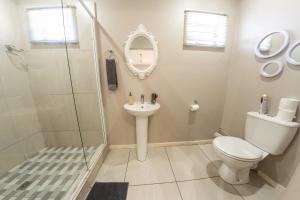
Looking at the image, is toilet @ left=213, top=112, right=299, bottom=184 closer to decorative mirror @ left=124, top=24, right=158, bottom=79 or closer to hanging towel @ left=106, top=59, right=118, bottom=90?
decorative mirror @ left=124, top=24, right=158, bottom=79

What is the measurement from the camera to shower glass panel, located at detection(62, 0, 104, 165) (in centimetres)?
159

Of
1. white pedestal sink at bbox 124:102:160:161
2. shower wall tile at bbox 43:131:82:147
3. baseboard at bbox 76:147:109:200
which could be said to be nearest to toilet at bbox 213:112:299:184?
white pedestal sink at bbox 124:102:160:161

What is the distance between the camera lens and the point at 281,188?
4.54 ft

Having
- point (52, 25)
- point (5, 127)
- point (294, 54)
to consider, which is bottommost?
point (5, 127)

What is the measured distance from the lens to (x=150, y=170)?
1695mm

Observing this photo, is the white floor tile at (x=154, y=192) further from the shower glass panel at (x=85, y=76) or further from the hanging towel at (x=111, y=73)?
the hanging towel at (x=111, y=73)

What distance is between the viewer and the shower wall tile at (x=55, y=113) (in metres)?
1.77

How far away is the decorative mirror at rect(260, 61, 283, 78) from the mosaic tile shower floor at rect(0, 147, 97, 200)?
7.55ft

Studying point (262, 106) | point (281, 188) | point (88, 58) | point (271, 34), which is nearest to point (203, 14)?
point (271, 34)

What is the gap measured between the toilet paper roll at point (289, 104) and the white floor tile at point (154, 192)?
1348 millimetres

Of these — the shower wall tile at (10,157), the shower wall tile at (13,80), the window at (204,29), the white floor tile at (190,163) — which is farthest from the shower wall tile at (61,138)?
the window at (204,29)

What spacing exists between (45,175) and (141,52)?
73.1 inches

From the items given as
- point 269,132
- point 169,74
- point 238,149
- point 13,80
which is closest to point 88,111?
point 13,80

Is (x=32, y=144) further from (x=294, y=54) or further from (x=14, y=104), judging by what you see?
(x=294, y=54)
